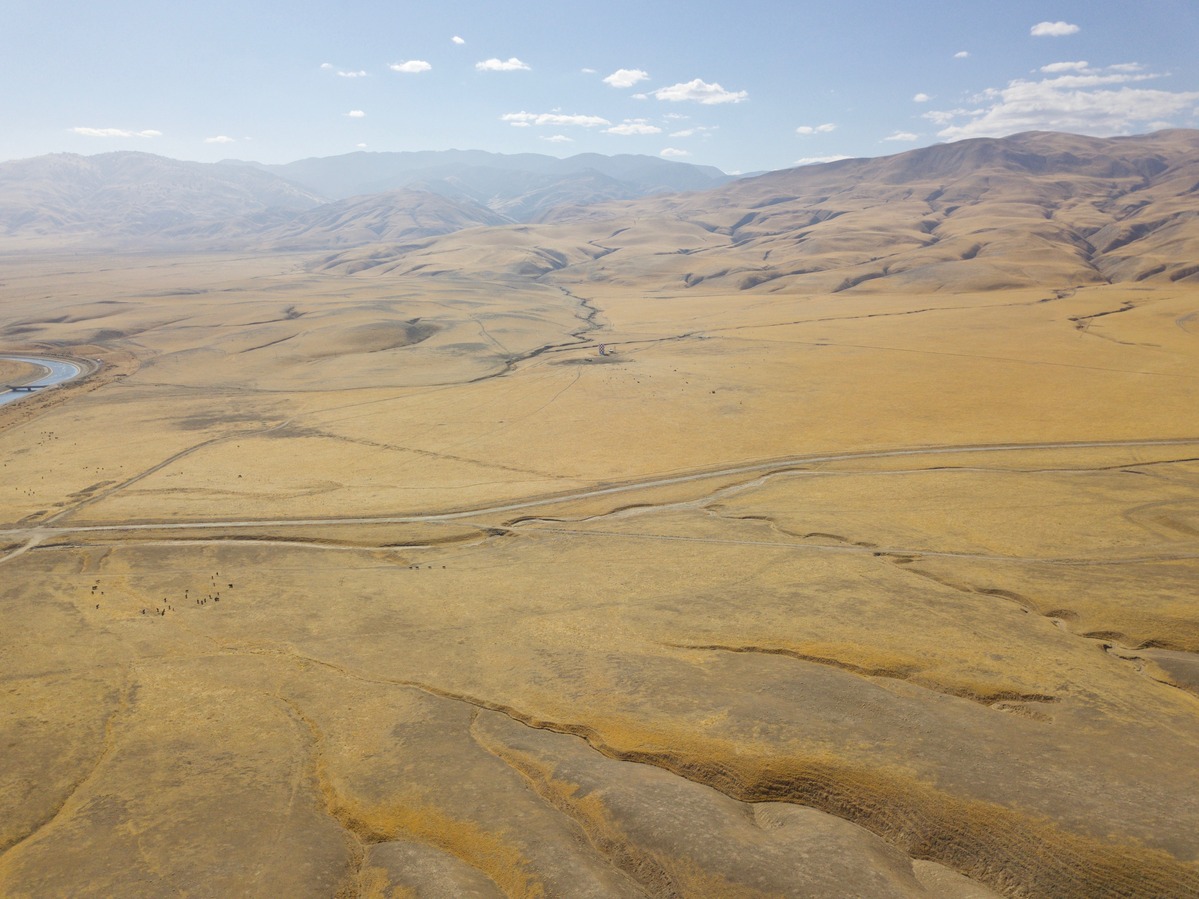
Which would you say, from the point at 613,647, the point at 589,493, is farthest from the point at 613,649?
the point at 589,493

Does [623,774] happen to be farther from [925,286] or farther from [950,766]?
[925,286]

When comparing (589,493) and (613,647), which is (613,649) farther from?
(589,493)

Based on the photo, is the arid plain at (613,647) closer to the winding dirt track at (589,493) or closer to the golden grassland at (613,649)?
the golden grassland at (613,649)

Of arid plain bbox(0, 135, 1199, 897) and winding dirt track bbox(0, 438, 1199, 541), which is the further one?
winding dirt track bbox(0, 438, 1199, 541)

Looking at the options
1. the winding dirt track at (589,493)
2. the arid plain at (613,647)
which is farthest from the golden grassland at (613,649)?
the winding dirt track at (589,493)

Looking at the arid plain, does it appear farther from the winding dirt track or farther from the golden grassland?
the winding dirt track

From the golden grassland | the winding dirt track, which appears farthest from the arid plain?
the winding dirt track
